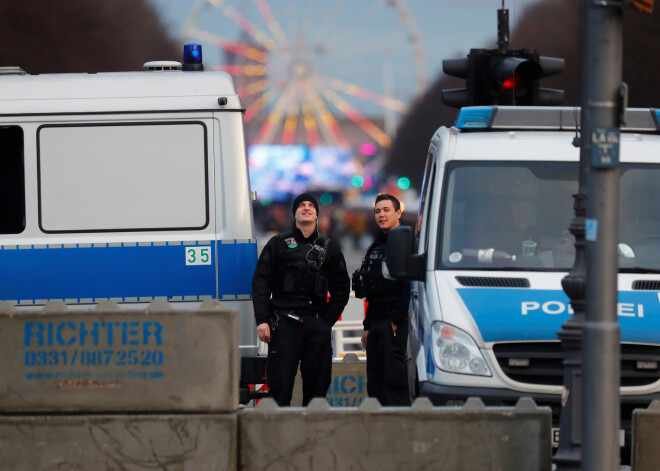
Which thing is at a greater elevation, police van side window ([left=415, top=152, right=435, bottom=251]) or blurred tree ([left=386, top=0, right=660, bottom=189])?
blurred tree ([left=386, top=0, right=660, bottom=189])

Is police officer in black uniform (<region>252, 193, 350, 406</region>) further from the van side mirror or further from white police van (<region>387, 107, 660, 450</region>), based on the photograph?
the van side mirror

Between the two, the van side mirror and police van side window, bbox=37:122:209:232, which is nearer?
the van side mirror

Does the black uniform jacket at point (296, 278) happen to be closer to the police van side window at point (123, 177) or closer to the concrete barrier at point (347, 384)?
the police van side window at point (123, 177)

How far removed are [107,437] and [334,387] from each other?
4673 millimetres

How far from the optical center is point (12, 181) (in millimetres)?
9242

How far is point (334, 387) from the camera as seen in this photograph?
10.5 metres

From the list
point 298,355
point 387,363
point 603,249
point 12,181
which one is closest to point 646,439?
point 603,249

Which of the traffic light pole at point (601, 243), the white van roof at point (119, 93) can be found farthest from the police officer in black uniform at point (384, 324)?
the traffic light pole at point (601, 243)

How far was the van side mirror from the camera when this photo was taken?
7.85m

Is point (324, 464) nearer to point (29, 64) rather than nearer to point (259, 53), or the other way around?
point (29, 64)

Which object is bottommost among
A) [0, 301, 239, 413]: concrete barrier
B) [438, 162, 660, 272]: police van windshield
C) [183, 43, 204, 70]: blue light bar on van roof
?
[0, 301, 239, 413]: concrete barrier

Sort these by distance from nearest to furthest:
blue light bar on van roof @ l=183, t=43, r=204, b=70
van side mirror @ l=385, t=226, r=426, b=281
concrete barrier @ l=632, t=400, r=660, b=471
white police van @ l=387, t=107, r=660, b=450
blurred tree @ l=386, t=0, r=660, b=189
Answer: concrete barrier @ l=632, t=400, r=660, b=471 → white police van @ l=387, t=107, r=660, b=450 → van side mirror @ l=385, t=226, r=426, b=281 → blue light bar on van roof @ l=183, t=43, r=204, b=70 → blurred tree @ l=386, t=0, r=660, b=189

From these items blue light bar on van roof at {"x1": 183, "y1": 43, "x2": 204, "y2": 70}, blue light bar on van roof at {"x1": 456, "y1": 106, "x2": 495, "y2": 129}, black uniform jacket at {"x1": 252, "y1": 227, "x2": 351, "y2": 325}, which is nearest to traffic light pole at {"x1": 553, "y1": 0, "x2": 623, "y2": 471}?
blue light bar on van roof at {"x1": 456, "y1": 106, "x2": 495, "y2": 129}

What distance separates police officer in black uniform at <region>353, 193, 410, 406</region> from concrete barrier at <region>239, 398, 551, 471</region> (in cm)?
283
